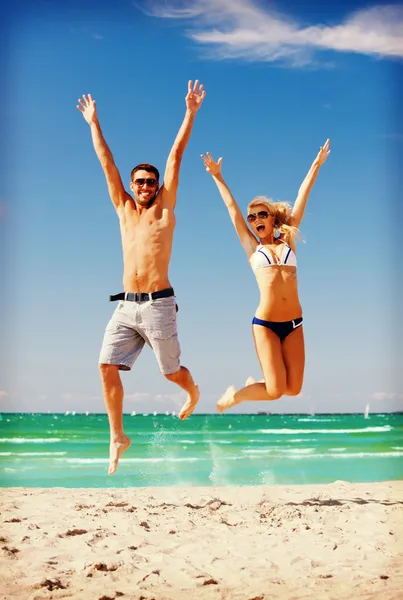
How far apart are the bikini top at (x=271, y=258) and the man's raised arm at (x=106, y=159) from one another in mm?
1119

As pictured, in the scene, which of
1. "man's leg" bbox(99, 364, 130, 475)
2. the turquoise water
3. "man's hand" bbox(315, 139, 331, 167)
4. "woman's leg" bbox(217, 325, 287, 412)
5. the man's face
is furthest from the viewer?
the turquoise water

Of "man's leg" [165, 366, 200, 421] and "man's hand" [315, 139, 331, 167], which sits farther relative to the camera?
"man's hand" [315, 139, 331, 167]

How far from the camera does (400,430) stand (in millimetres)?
28984

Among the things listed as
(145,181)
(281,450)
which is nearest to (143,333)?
(145,181)

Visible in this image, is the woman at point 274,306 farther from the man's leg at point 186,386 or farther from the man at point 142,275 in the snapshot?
the man at point 142,275

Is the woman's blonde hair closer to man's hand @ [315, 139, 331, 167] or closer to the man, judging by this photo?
man's hand @ [315, 139, 331, 167]

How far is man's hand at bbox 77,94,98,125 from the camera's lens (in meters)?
5.69

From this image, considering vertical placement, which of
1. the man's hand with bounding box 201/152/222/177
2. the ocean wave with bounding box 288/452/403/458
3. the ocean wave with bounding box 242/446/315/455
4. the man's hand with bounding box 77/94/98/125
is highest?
the man's hand with bounding box 77/94/98/125

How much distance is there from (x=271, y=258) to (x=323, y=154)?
38.8 inches

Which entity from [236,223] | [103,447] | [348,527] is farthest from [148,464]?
[236,223]

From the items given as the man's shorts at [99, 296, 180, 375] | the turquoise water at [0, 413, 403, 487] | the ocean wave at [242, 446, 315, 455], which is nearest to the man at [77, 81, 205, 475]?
the man's shorts at [99, 296, 180, 375]

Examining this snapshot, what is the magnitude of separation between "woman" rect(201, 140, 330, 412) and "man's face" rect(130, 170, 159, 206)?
2.01 feet

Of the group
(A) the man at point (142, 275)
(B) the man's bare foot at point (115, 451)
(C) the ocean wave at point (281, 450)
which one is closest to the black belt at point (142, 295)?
(A) the man at point (142, 275)

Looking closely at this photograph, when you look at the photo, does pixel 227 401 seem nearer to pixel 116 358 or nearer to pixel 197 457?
pixel 116 358
